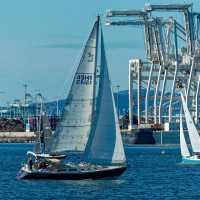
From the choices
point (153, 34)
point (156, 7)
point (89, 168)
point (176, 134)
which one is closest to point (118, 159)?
point (89, 168)

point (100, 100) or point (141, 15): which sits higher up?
point (141, 15)

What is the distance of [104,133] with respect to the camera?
49.1 meters

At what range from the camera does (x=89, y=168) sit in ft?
163

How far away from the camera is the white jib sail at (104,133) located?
1922 inches

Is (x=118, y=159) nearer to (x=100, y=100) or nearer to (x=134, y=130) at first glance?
(x=100, y=100)

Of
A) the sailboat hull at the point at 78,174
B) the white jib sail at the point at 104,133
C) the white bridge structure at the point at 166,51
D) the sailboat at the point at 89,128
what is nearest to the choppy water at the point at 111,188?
the sailboat hull at the point at 78,174

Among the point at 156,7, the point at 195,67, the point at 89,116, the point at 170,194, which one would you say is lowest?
the point at 170,194

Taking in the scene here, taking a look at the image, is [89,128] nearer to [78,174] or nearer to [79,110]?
[79,110]

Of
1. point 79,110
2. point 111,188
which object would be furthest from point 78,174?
point 79,110

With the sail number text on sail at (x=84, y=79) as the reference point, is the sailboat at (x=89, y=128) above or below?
below

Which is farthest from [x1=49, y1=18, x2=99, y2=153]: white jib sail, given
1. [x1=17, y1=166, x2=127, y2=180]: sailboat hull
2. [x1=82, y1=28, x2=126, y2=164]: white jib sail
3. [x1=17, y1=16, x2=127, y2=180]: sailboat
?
[x1=17, y1=166, x2=127, y2=180]: sailboat hull

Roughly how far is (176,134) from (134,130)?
36.0 ft

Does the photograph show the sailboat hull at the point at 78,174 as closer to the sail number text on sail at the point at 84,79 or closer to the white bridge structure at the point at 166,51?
the sail number text on sail at the point at 84,79

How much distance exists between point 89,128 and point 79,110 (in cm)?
143
